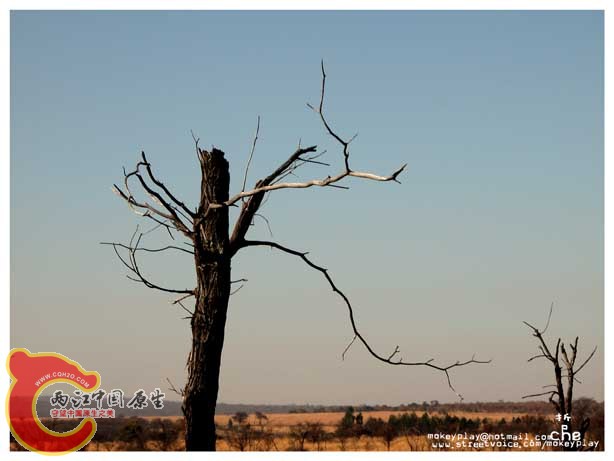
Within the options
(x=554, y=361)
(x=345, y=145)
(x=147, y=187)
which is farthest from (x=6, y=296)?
(x=554, y=361)

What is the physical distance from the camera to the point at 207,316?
6293 mm

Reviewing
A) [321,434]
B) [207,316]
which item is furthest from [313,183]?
[321,434]

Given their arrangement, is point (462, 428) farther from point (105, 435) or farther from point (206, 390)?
point (206, 390)

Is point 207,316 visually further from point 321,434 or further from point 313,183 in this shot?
point 321,434

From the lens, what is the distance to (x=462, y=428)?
84.6 feet

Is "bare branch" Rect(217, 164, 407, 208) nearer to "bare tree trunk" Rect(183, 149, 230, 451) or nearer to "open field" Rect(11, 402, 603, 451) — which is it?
"bare tree trunk" Rect(183, 149, 230, 451)

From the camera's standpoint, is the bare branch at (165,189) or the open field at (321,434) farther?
the open field at (321,434)

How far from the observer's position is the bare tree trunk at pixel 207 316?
622cm

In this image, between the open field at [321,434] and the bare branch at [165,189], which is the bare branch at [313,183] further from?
the open field at [321,434]

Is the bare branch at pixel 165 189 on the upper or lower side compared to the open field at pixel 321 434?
upper

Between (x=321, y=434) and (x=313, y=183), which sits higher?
(x=313, y=183)

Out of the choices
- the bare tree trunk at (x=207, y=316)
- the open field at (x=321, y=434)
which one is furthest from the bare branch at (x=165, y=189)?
the open field at (x=321, y=434)

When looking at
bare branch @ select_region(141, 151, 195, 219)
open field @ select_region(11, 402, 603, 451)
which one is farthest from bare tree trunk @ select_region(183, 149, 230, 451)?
open field @ select_region(11, 402, 603, 451)
